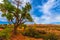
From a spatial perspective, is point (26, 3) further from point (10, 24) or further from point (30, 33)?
point (30, 33)

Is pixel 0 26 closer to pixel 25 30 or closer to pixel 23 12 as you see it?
pixel 25 30

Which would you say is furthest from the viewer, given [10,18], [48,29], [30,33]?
[48,29]

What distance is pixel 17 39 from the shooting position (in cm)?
4116

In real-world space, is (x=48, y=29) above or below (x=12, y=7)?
below

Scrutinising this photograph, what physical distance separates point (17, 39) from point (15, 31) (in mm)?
1784

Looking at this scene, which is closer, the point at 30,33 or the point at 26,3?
the point at 26,3

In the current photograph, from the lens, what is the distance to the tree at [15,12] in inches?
1613

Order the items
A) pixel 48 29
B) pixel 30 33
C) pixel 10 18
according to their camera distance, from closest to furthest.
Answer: pixel 10 18 → pixel 30 33 → pixel 48 29

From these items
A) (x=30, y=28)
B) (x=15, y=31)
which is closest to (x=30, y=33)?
(x=30, y=28)

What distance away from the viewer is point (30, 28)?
4641cm

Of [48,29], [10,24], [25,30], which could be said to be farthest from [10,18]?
[48,29]

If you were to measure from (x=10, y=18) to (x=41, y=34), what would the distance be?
7.80 m

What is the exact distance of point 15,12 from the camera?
4153 centimetres

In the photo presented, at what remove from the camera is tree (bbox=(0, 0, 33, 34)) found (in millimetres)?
40969
